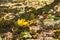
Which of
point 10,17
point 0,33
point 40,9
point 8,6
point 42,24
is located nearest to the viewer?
point 0,33

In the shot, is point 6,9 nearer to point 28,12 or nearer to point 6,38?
point 28,12

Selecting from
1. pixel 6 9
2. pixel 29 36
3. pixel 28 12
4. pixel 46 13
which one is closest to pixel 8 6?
pixel 6 9

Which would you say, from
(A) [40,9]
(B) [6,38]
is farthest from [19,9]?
(B) [6,38]

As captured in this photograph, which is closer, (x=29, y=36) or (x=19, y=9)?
(x=29, y=36)

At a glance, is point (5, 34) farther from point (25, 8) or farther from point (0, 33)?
point (25, 8)

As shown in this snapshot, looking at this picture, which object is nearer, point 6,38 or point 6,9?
point 6,38

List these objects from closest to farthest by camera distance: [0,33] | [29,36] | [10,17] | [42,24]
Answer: [29,36]
[0,33]
[42,24]
[10,17]

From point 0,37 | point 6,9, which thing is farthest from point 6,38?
point 6,9

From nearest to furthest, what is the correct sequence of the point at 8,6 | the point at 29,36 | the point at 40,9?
the point at 29,36
the point at 40,9
the point at 8,6

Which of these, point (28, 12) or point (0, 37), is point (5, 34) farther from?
point (28, 12)

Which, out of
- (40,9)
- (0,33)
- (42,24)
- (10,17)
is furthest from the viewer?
(40,9)
